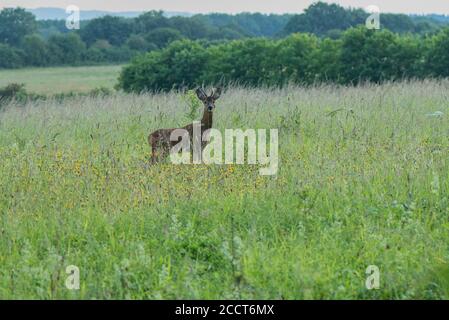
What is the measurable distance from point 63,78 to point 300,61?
95.6 ft

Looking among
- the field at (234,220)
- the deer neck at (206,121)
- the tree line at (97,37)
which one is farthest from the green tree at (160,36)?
the deer neck at (206,121)

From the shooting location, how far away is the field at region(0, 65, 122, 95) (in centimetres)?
4275

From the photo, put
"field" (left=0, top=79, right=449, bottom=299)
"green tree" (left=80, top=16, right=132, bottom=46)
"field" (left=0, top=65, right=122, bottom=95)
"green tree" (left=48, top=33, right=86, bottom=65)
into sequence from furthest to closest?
"green tree" (left=80, top=16, right=132, bottom=46)
"green tree" (left=48, top=33, right=86, bottom=65)
"field" (left=0, top=65, right=122, bottom=95)
"field" (left=0, top=79, right=449, bottom=299)

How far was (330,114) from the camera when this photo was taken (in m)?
10.8

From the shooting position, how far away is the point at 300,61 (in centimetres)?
2517

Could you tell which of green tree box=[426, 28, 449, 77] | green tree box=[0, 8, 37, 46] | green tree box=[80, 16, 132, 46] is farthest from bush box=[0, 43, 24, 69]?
green tree box=[426, 28, 449, 77]

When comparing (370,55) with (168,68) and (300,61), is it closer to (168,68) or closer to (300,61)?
(300,61)

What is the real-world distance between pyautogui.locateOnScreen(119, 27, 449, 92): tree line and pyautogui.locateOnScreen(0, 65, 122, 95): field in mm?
12548

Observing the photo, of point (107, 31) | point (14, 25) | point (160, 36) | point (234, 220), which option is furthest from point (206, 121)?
point (14, 25)

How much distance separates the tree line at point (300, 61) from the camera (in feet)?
75.7

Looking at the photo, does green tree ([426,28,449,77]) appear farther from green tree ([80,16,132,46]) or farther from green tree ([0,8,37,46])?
green tree ([0,8,37,46])

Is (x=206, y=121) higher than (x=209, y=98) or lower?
lower
